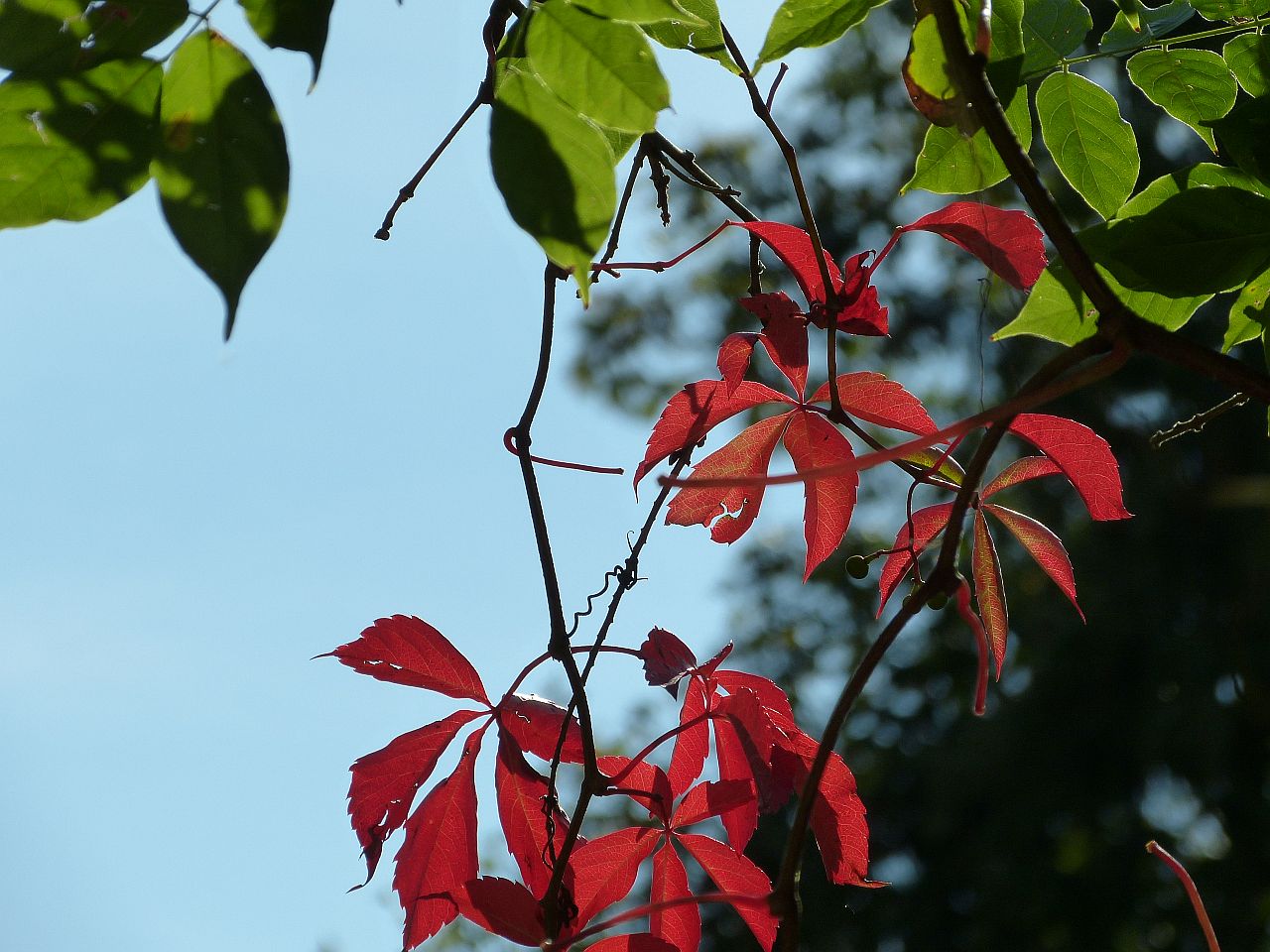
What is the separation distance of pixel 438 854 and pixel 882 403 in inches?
14.0

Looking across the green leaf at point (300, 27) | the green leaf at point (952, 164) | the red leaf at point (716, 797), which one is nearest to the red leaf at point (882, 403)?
the green leaf at point (952, 164)

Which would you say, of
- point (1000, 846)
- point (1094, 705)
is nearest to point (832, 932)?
point (1000, 846)

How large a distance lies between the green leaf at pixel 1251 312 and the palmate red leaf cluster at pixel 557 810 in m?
0.32

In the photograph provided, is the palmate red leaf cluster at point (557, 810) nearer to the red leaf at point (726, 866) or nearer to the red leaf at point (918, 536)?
the red leaf at point (726, 866)

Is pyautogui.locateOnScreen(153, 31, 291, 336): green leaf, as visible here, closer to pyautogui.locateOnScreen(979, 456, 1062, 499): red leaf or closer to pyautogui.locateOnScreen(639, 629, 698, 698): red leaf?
pyautogui.locateOnScreen(639, 629, 698, 698): red leaf

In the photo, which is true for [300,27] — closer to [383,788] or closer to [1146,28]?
[383,788]

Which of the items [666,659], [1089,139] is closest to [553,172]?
[666,659]

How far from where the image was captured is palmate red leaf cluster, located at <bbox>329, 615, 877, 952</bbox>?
56 cm

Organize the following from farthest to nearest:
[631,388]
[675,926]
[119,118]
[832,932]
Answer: [631,388], [832,932], [675,926], [119,118]

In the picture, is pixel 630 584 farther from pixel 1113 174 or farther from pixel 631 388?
pixel 631 388

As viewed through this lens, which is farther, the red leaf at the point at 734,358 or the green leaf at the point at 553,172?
the red leaf at the point at 734,358

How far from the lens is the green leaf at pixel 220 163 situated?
363 millimetres

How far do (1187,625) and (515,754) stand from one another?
5731 millimetres

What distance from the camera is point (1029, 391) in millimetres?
416
